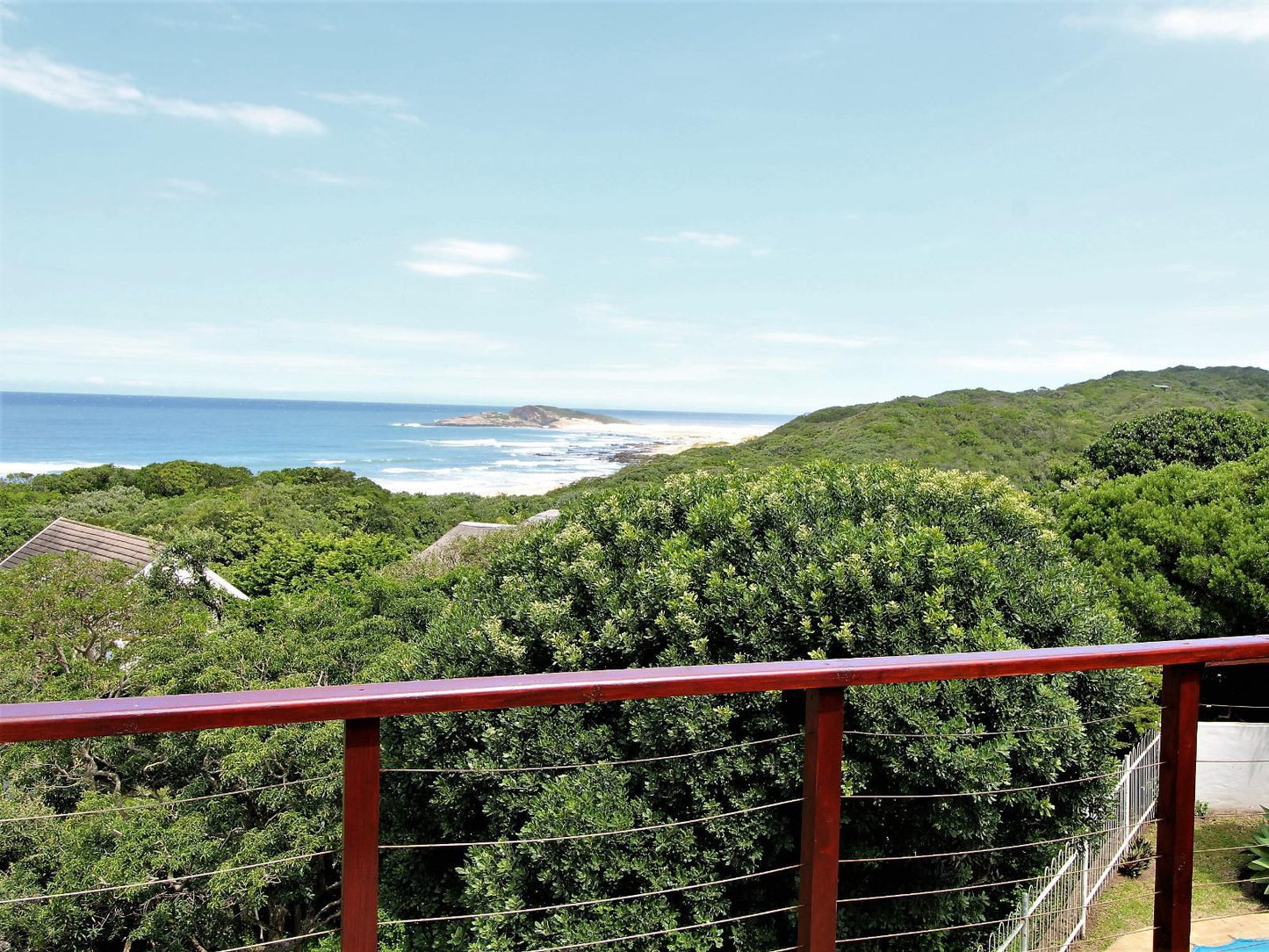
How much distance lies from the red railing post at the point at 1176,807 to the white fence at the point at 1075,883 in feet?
9.51

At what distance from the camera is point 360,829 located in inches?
43.6

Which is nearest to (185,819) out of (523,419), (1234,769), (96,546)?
(1234,769)

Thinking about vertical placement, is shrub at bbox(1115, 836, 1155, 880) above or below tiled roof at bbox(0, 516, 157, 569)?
below

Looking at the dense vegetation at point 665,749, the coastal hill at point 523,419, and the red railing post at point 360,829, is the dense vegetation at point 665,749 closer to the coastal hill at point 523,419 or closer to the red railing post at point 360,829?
the red railing post at point 360,829

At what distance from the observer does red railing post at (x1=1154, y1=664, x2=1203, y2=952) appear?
157 centimetres

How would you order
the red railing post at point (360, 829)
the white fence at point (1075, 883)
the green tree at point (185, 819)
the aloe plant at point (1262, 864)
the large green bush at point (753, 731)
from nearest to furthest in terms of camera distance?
the red railing post at point (360, 829), the large green bush at point (753, 731), the white fence at point (1075, 883), the aloe plant at point (1262, 864), the green tree at point (185, 819)

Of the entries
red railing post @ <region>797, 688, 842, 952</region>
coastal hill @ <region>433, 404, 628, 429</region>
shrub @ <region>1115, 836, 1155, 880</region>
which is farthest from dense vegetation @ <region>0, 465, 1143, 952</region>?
coastal hill @ <region>433, 404, 628, 429</region>

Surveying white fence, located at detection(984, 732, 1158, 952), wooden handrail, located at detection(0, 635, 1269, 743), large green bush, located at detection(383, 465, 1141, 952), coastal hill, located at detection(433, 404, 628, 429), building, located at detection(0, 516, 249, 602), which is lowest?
white fence, located at detection(984, 732, 1158, 952)

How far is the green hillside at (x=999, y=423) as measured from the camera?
3030cm

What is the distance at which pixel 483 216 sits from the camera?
3150 cm

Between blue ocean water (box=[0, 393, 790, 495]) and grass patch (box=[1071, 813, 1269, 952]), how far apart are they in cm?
4023

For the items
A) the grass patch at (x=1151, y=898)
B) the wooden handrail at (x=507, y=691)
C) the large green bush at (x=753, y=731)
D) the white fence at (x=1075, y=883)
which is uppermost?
the wooden handrail at (x=507, y=691)

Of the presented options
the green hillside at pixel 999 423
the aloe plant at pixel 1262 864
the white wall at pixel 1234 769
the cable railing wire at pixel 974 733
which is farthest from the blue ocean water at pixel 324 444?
the cable railing wire at pixel 974 733

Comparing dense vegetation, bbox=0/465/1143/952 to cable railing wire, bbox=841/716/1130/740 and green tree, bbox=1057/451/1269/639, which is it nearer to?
cable railing wire, bbox=841/716/1130/740
